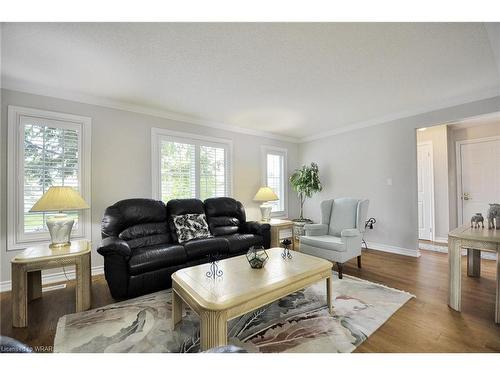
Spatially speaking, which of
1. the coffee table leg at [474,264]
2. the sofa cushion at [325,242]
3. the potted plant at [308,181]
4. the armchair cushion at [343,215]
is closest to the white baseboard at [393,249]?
the coffee table leg at [474,264]

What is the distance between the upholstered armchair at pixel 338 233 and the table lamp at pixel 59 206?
9.21 ft

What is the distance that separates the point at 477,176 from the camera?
4.23 m

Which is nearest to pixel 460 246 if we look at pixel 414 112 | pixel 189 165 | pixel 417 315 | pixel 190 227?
pixel 417 315

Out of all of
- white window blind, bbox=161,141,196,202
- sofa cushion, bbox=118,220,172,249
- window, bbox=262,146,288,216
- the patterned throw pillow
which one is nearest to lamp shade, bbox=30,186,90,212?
sofa cushion, bbox=118,220,172,249

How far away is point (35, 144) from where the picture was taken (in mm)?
2680

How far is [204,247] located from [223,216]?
2.97ft

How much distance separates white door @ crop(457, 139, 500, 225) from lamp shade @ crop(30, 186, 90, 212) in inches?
253

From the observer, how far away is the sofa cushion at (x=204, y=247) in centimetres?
269

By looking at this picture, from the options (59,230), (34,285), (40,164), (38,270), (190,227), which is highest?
(40,164)

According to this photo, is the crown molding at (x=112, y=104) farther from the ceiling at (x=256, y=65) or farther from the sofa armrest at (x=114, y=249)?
the sofa armrest at (x=114, y=249)

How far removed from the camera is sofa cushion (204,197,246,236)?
11.3ft

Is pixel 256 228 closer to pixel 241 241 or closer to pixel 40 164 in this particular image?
pixel 241 241
